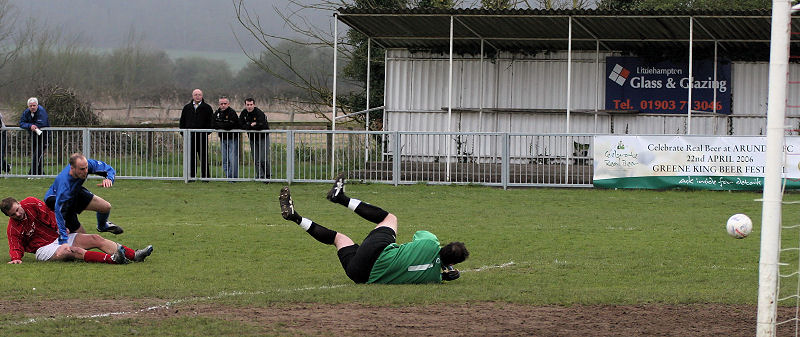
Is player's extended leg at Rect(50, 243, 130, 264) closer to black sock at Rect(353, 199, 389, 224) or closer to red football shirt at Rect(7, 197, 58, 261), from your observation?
red football shirt at Rect(7, 197, 58, 261)

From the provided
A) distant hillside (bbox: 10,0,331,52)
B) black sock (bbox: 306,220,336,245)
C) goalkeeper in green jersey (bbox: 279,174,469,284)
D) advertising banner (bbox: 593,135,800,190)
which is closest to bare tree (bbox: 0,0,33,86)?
distant hillside (bbox: 10,0,331,52)

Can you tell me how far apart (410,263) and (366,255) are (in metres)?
0.46

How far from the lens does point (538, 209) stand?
64.0 ft

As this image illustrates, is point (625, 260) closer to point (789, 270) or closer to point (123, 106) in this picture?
point (789, 270)

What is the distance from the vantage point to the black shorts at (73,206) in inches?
505

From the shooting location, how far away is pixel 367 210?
1179cm

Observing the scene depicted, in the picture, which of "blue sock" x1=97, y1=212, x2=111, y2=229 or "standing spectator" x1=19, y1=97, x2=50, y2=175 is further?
"standing spectator" x1=19, y1=97, x2=50, y2=175

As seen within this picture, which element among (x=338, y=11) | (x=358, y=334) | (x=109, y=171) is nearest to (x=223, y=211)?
(x=109, y=171)

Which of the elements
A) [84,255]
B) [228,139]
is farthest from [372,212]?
[228,139]

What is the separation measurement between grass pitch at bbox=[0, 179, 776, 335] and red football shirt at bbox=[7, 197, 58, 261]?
24cm

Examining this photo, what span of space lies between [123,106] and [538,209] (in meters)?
33.3

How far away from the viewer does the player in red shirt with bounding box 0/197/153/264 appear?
41.7 feet

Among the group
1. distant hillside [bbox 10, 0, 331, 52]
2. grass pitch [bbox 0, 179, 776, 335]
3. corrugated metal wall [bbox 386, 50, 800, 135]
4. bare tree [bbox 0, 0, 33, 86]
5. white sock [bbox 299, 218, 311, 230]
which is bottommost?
grass pitch [bbox 0, 179, 776, 335]

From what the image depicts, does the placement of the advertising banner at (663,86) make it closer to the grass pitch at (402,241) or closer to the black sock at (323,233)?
the grass pitch at (402,241)
